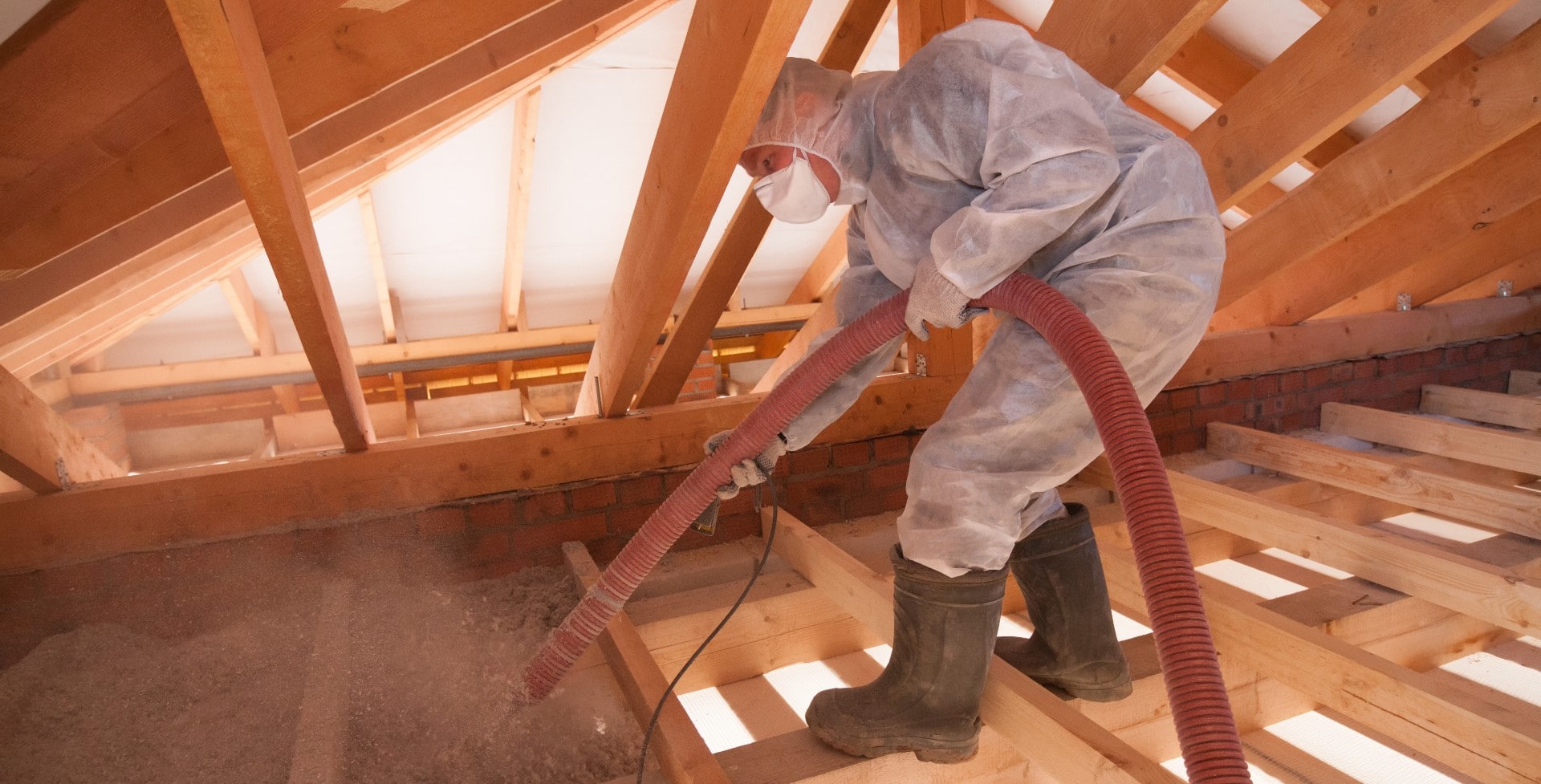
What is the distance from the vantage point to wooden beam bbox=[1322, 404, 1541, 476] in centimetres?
283

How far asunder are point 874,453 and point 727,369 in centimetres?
343

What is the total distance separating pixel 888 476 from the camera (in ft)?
9.89

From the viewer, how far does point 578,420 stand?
2.70 metres

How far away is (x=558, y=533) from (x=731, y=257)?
0.95m

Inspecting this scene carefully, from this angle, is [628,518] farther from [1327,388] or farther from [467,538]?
[1327,388]

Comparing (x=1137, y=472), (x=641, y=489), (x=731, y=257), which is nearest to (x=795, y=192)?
(x=731, y=257)

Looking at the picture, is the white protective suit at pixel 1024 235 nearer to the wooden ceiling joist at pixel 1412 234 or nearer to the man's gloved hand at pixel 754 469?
the man's gloved hand at pixel 754 469

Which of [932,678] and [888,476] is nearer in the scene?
[932,678]

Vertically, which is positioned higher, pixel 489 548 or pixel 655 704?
pixel 489 548

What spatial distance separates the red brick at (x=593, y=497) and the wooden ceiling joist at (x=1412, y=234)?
7.02 ft

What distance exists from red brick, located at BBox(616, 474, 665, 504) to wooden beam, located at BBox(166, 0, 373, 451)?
0.82 metres

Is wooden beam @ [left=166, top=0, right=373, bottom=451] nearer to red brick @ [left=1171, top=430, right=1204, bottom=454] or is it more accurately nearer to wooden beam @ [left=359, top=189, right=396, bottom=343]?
wooden beam @ [left=359, top=189, right=396, bottom=343]

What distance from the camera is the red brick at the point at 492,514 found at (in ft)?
8.40

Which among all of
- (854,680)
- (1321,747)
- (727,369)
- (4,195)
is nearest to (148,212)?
(4,195)
